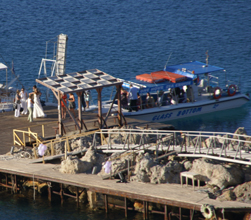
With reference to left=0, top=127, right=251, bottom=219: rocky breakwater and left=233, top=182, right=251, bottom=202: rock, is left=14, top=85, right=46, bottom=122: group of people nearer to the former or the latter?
left=0, top=127, right=251, bottom=219: rocky breakwater

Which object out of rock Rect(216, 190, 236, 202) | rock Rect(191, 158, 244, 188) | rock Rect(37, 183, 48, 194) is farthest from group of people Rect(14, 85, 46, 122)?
rock Rect(216, 190, 236, 202)

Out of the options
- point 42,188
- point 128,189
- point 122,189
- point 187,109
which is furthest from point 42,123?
point 187,109

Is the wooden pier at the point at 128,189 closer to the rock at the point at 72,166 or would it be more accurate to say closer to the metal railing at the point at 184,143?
the rock at the point at 72,166

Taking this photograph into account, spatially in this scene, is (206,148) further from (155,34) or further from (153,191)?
(155,34)

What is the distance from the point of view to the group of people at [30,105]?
30609 millimetres

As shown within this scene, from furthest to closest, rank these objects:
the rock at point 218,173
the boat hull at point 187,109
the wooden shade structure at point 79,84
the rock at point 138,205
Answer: the boat hull at point 187,109 < the wooden shade structure at point 79,84 < the rock at point 138,205 < the rock at point 218,173

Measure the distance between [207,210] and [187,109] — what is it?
774 inches

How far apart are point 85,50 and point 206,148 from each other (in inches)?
1376

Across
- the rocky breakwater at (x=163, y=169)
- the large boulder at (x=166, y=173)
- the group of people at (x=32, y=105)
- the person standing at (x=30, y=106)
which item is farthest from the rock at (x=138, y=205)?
the person standing at (x=30, y=106)

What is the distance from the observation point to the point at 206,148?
23.2 metres

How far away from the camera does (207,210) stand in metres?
19.1

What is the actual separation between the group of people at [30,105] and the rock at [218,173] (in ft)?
40.8

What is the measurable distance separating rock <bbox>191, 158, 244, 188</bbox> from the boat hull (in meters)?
14.2

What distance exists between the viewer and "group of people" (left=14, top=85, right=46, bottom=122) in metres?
30.6
